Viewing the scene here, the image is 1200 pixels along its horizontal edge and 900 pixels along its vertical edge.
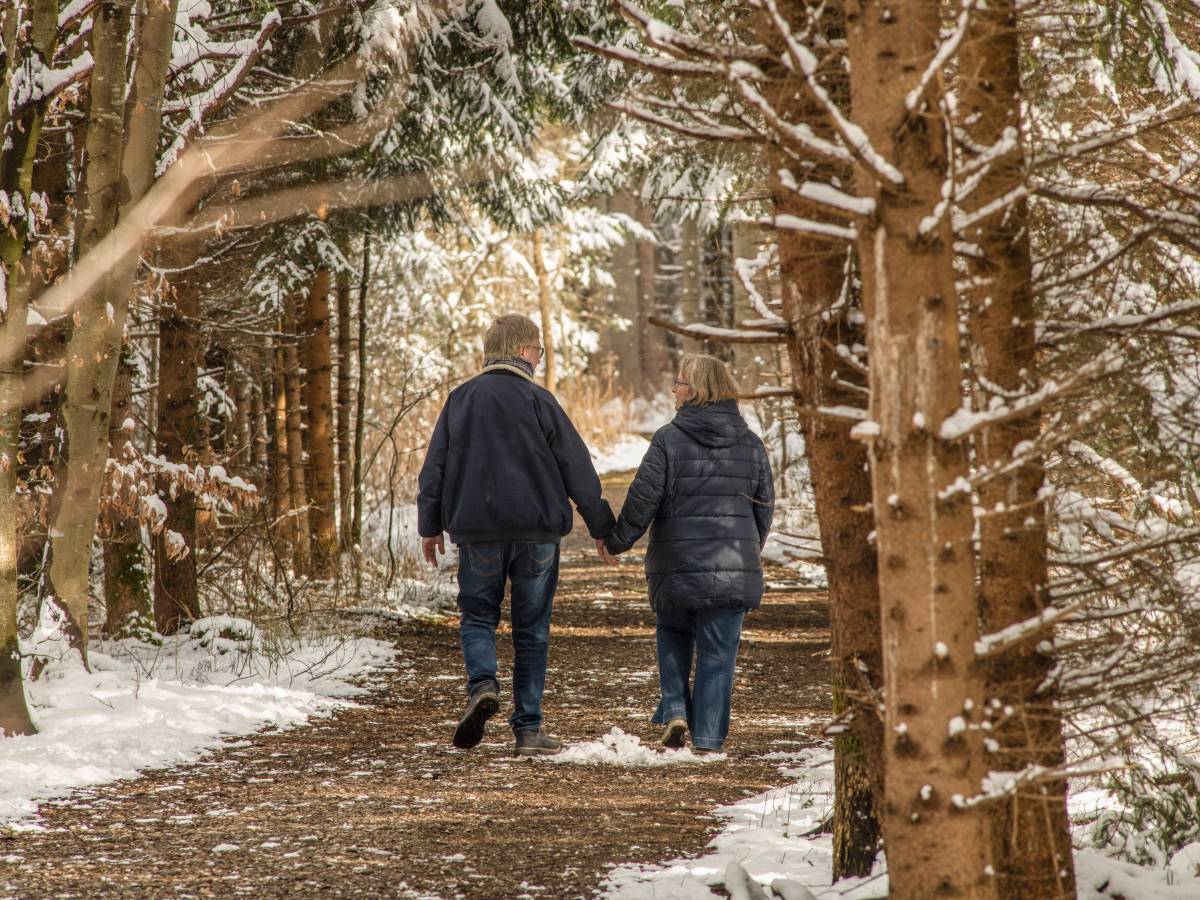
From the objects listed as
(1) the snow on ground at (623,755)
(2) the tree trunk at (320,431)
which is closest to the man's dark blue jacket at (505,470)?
(1) the snow on ground at (623,755)

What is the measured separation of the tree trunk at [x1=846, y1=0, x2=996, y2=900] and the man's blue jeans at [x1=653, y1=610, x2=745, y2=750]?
3.33 metres

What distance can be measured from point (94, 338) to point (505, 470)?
2348mm

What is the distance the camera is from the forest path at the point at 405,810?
4066 mm

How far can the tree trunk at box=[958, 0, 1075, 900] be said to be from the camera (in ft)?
10.4

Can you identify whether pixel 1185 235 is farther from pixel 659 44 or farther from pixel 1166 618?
pixel 659 44

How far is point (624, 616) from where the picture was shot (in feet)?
37.6

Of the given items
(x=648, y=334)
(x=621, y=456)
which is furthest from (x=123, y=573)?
(x=648, y=334)

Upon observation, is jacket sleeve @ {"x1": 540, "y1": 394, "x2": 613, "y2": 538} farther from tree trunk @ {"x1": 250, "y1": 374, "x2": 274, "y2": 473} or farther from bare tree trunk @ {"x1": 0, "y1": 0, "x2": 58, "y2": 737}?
tree trunk @ {"x1": 250, "y1": 374, "x2": 274, "y2": 473}

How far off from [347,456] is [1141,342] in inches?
445

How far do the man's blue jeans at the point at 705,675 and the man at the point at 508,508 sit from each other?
0.60 m

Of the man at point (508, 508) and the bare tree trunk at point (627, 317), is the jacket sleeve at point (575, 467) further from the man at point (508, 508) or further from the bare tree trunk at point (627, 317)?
the bare tree trunk at point (627, 317)

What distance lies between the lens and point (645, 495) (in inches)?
241

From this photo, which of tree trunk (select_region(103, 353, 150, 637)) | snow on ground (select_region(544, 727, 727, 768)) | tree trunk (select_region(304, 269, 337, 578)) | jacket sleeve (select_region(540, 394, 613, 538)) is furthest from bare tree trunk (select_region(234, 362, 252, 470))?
snow on ground (select_region(544, 727, 727, 768))

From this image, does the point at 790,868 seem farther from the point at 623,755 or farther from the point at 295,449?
the point at 295,449
